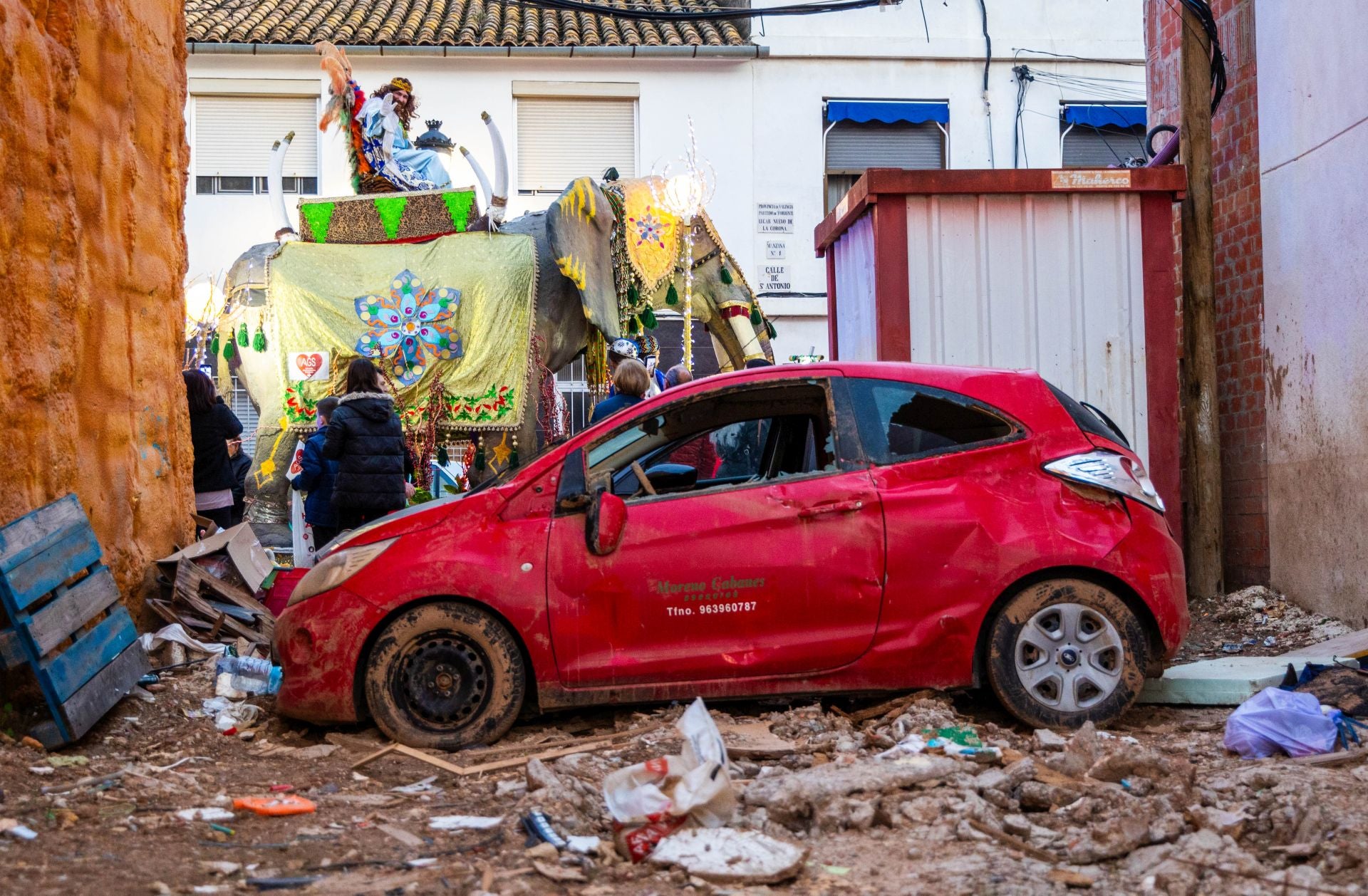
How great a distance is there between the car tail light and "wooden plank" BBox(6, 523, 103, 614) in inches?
165

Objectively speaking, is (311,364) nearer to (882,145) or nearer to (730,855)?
(730,855)

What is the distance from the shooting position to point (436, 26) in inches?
847

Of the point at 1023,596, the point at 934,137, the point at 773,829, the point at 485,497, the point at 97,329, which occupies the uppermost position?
the point at 934,137

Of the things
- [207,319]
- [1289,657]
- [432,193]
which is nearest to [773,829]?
[1289,657]

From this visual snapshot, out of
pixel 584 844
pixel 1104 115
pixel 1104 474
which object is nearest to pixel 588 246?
pixel 1104 474

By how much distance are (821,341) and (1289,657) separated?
14026mm

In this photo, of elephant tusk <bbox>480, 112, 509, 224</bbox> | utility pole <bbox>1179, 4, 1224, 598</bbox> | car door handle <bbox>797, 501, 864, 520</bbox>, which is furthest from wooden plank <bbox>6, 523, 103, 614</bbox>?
utility pole <bbox>1179, 4, 1224, 598</bbox>

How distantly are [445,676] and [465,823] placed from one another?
4.10 feet

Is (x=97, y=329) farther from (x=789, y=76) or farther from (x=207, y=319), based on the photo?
(x=789, y=76)

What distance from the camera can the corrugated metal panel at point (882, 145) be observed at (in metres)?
21.6

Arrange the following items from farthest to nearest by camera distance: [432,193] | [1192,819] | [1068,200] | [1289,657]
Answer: [432,193] < [1068,200] < [1289,657] < [1192,819]

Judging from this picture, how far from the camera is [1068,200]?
29.5 feet

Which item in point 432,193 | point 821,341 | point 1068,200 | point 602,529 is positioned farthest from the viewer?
point 821,341

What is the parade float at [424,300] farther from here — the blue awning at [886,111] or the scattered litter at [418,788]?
the blue awning at [886,111]
